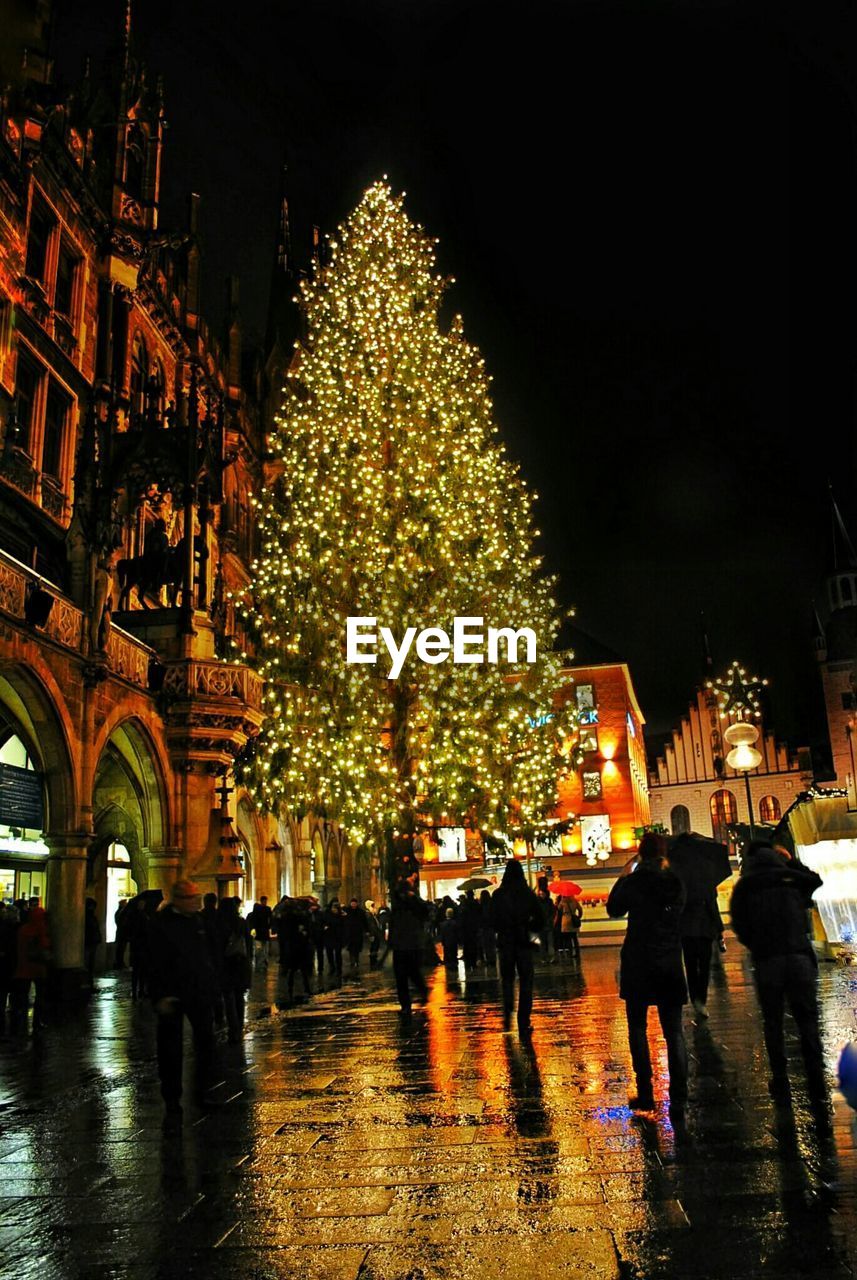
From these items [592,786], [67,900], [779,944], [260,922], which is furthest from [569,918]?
[592,786]

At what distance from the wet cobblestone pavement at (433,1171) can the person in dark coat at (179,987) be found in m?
0.38

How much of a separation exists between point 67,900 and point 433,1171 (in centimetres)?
1314

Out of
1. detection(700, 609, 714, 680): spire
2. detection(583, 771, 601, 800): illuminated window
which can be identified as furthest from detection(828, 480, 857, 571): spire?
detection(583, 771, 601, 800): illuminated window

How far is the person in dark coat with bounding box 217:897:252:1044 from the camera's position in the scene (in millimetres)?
12258

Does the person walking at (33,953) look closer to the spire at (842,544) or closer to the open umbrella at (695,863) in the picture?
the open umbrella at (695,863)

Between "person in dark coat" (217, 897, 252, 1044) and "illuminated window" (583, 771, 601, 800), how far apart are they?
48.9 metres

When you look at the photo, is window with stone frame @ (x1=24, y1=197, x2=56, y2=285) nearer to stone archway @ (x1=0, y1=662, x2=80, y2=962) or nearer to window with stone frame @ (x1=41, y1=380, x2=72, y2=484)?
window with stone frame @ (x1=41, y1=380, x2=72, y2=484)

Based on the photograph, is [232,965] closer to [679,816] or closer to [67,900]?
[67,900]

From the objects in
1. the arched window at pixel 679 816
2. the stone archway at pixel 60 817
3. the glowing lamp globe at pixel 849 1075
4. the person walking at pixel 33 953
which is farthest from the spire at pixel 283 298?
the arched window at pixel 679 816

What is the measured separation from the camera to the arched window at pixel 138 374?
26.9 m

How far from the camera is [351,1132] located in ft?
22.1

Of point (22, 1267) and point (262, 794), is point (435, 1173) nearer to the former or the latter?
point (22, 1267)

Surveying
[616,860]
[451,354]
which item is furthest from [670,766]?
[451,354]

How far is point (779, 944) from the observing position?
23.0 feet
